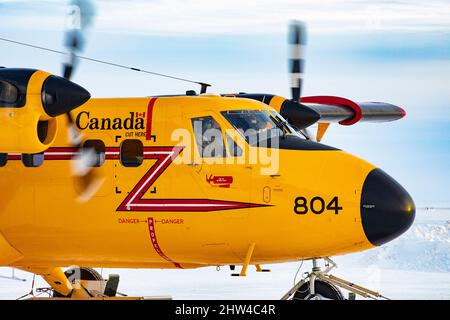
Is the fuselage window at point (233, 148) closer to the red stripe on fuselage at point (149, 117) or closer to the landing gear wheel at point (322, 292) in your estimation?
the red stripe on fuselage at point (149, 117)

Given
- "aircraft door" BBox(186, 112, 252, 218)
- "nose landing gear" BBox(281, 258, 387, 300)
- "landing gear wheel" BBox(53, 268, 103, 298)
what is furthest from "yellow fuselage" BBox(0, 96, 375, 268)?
"landing gear wheel" BBox(53, 268, 103, 298)

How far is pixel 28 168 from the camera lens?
17562 mm

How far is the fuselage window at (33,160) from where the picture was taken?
17484 millimetres

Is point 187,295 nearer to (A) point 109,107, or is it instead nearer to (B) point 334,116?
(B) point 334,116

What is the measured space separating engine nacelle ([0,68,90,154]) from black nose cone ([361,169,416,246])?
14.4 feet

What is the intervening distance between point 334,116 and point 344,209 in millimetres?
8817

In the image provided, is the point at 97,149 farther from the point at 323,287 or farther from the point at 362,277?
the point at 362,277

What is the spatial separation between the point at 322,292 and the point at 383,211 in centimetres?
237

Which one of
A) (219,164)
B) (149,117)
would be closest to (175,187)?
(219,164)

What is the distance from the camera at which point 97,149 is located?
17.3 metres

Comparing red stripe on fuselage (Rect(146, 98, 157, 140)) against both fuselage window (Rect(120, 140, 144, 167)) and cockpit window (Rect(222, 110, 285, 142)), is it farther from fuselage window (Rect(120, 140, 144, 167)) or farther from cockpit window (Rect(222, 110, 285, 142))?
cockpit window (Rect(222, 110, 285, 142))

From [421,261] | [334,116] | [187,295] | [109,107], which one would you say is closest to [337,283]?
[109,107]

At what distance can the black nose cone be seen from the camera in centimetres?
1620

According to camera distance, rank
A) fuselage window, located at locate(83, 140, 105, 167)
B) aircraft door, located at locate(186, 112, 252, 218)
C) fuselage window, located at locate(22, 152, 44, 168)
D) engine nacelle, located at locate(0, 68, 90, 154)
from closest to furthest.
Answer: engine nacelle, located at locate(0, 68, 90, 154) → aircraft door, located at locate(186, 112, 252, 218) → fuselage window, located at locate(83, 140, 105, 167) → fuselage window, located at locate(22, 152, 44, 168)
